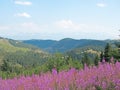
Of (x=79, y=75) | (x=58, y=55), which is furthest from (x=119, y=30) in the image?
(x=79, y=75)

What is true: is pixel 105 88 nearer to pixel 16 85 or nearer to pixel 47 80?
pixel 47 80

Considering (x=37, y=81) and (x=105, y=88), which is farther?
(x=37, y=81)

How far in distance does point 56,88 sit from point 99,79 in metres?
0.79

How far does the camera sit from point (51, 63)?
19.1m

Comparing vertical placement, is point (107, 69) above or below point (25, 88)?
above

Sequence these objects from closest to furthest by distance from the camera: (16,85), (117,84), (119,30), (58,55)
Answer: (117,84) < (16,85) < (58,55) < (119,30)

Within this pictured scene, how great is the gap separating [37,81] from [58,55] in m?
12.9

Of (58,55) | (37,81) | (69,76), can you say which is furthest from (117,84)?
(58,55)

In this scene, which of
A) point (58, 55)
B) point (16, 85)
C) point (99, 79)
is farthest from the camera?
point (58, 55)

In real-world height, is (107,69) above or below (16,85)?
above

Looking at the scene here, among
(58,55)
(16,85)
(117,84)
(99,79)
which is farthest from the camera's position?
(58,55)

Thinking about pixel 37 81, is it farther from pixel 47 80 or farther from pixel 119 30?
pixel 119 30

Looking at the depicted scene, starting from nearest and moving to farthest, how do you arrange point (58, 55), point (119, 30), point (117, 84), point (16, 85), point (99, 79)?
1. point (117, 84)
2. point (99, 79)
3. point (16, 85)
4. point (58, 55)
5. point (119, 30)

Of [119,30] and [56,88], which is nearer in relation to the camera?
[56,88]
